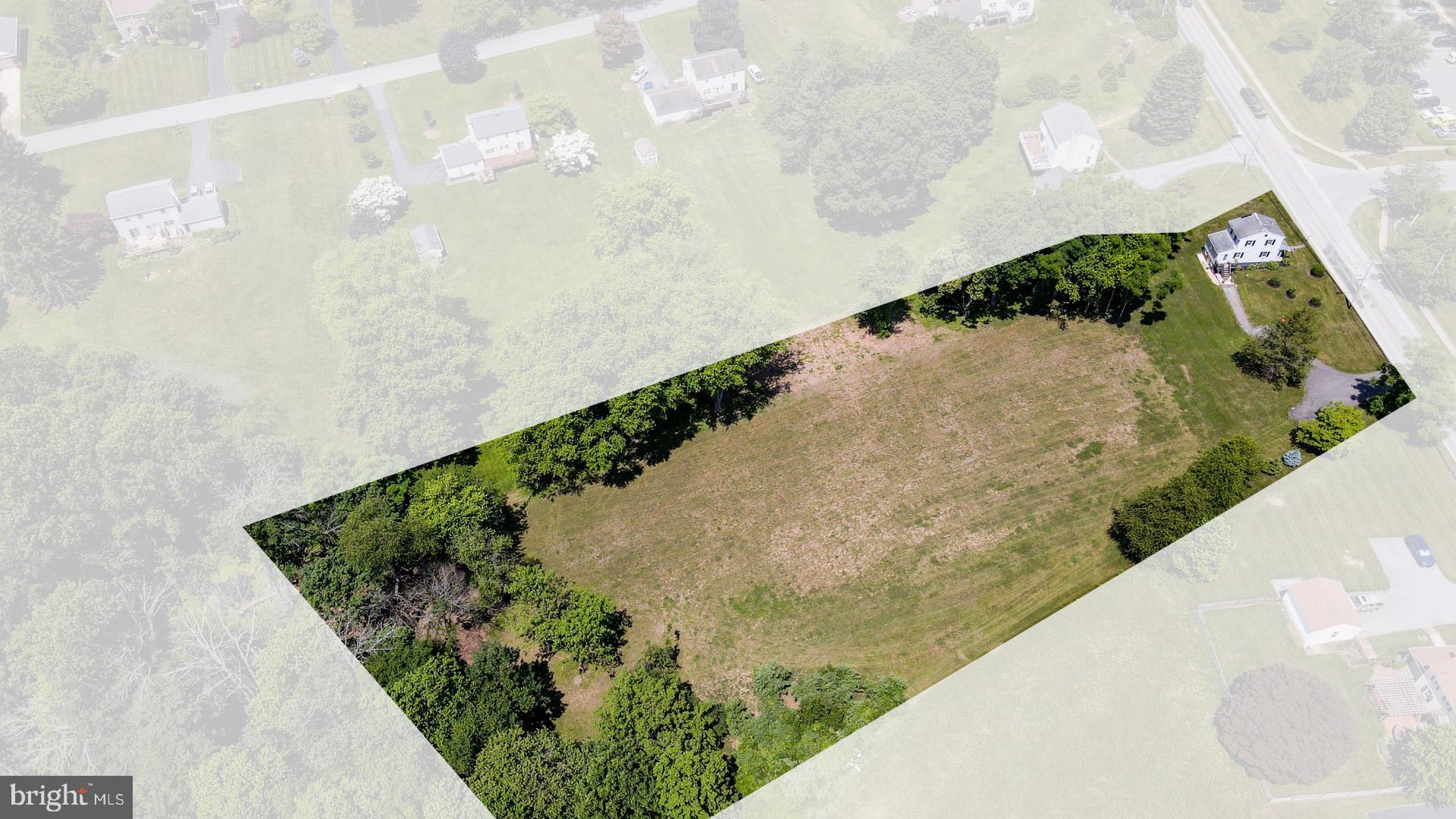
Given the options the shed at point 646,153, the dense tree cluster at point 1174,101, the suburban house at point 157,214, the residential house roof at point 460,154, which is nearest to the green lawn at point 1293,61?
the dense tree cluster at point 1174,101

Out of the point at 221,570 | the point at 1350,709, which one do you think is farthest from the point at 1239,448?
the point at 221,570

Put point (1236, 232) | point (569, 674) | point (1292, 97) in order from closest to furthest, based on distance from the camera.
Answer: point (569, 674)
point (1236, 232)
point (1292, 97)

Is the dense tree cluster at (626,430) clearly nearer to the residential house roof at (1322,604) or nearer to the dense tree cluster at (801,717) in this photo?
the dense tree cluster at (801,717)

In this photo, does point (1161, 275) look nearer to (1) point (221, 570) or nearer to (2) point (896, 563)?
(2) point (896, 563)

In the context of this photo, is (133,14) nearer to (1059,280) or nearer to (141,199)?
(141,199)

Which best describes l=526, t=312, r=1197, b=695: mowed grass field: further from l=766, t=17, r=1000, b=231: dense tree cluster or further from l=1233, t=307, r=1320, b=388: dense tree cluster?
l=766, t=17, r=1000, b=231: dense tree cluster
